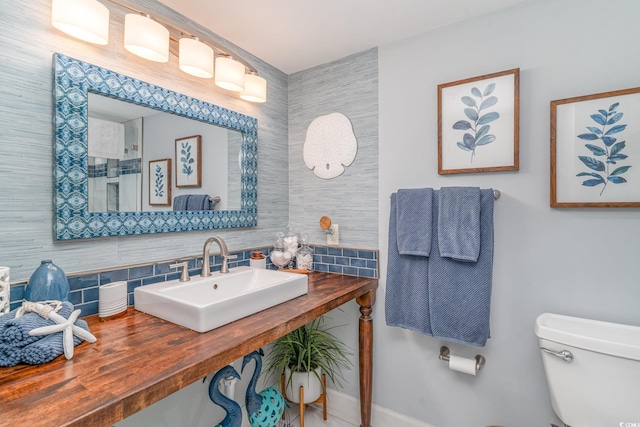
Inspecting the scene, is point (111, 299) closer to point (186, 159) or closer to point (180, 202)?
point (180, 202)

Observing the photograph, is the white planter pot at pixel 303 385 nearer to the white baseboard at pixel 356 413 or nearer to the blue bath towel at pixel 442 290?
the white baseboard at pixel 356 413

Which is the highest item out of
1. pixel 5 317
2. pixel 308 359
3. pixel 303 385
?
pixel 5 317

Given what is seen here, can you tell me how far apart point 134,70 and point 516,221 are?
5.94 feet

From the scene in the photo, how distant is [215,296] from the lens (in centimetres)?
142

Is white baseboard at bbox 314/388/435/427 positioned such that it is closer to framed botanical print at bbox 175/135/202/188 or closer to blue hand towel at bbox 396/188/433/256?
blue hand towel at bbox 396/188/433/256

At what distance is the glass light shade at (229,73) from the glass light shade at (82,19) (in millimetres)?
490

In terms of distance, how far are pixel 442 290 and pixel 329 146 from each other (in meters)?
1.07

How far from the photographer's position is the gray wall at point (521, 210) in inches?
48.5

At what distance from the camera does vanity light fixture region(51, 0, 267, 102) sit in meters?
1.04

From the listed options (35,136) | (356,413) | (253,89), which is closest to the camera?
(35,136)

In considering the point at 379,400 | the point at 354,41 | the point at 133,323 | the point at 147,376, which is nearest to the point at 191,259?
the point at 133,323

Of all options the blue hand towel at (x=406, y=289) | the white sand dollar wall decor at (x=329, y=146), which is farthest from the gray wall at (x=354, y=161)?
the blue hand towel at (x=406, y=289)

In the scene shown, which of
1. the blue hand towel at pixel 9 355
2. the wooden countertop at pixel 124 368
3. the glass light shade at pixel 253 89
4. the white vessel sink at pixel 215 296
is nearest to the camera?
the wooden countertop at pixel 124 368

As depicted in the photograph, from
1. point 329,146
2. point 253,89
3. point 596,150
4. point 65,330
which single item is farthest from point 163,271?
point 596,150
